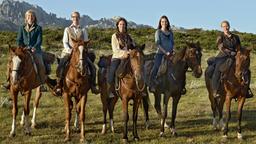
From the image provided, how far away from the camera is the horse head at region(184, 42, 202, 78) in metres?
12.6

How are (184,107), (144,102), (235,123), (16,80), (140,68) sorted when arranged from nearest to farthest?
(140,68), (16,80), (144,102), (235,123), (184,107)

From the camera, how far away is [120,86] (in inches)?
488

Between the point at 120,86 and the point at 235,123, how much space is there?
489cm

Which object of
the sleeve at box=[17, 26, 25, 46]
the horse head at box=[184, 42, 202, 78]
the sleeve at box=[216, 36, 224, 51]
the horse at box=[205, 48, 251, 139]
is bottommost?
the horse at box=[205, 48, 251, 139]

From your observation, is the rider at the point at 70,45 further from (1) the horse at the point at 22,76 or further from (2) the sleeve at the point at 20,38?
(2) the sleeve at the point at 20,38

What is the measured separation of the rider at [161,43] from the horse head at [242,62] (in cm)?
201

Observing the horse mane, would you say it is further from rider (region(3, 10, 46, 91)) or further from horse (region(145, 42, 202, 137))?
rider (region(3, 10, 46, 91))

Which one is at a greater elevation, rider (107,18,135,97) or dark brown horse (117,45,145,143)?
rider (107,18,135,97)

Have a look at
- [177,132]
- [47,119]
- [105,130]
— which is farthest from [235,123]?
[47,119]

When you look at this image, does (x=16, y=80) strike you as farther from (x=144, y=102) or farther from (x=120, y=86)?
(x=144, y=102)

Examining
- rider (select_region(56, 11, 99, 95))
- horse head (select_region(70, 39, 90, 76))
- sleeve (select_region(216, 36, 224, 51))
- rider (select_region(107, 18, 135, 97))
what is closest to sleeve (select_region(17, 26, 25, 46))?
rider (select_region(56, 11, 99, 95))

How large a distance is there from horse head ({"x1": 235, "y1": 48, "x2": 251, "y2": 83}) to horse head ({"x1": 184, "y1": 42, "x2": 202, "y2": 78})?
0.99m

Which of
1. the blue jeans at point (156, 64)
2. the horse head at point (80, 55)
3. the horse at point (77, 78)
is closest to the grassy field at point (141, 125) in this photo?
the horse at point (77, 78)

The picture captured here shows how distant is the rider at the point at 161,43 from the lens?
44.4 feet
